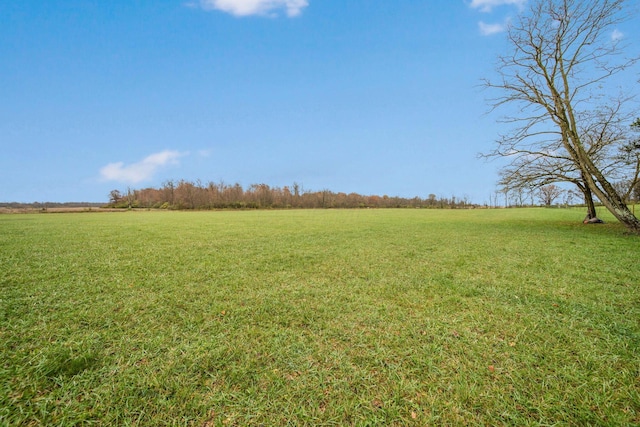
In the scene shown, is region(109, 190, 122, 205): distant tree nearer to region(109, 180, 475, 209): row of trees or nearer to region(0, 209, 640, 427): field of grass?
region(109, 180, 475, 209): row of trees

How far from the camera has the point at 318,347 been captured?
2.53 m

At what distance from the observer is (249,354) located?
2.42 meters

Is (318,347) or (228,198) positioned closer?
(318,347)

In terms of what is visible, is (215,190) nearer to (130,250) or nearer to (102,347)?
(130,250)

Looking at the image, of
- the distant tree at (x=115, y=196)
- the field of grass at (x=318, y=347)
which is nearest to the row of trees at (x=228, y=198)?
the distant tree at (x=115, y=196)

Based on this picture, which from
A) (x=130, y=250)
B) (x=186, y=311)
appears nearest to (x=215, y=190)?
(x=130, y=250)

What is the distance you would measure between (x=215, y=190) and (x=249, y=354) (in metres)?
75.8

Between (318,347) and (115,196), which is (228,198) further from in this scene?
(318,347)

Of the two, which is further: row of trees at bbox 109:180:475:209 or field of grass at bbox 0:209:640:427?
row of trees at bbox 109:180:475:209

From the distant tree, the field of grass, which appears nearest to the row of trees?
the distant tree

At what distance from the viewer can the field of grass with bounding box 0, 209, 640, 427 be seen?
180cm

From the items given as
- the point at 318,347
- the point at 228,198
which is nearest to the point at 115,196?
the point at 228,198

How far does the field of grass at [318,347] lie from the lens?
1.80 meters

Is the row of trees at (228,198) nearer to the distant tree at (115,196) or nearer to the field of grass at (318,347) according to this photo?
the distant tree at (115,196)
